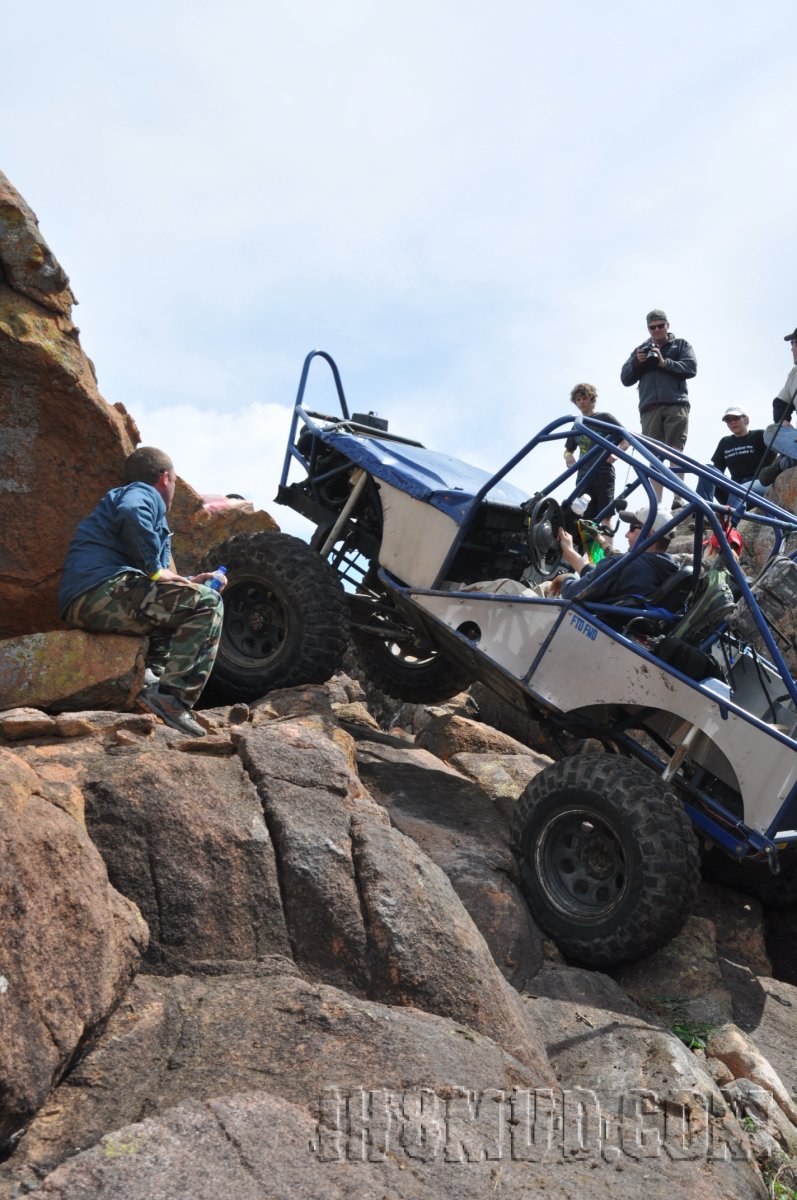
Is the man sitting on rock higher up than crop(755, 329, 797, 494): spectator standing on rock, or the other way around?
crop(755, 329, 797, 494): spectator standing on rock

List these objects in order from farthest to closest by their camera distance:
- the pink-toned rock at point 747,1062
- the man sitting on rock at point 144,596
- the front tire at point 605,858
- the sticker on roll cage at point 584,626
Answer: the sticker on roll cage at point 584,626
the man sitting on rock at point 144,596
the front tire at point 605,858
the pink-toned rock at point 747,1062

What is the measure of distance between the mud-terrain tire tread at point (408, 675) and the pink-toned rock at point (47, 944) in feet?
15.3

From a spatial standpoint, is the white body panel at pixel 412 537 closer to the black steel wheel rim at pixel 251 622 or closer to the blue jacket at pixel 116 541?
the black steel wheel rim at pixel 251 622

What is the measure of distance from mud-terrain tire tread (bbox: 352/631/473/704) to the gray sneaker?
2748mm

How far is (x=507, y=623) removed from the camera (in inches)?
241

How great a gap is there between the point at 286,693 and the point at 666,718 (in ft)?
6.87


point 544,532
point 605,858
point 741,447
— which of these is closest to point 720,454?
point 741,447

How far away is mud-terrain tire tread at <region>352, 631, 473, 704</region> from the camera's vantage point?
26.0ft

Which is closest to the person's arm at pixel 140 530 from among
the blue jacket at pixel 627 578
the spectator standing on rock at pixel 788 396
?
the blue jacket at pixel 627 578

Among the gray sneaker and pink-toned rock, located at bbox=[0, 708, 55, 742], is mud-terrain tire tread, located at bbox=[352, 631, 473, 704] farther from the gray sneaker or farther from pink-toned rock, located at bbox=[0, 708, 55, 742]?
pink-toned rock, located at bbox=[0, 708, 55, 742]

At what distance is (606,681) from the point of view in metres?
5.70

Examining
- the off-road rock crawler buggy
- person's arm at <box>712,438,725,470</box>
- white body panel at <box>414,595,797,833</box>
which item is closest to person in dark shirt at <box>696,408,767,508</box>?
person's arm at <box>712,438,725,470</box>

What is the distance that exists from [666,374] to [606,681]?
17.4 ft

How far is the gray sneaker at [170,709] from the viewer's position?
5177mm
